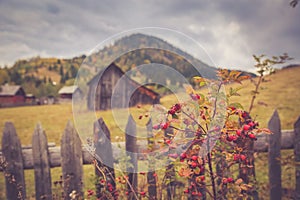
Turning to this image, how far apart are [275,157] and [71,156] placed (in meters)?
2.36

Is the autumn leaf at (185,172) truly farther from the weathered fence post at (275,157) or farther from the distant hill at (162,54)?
the weathered fence post at (275,157)

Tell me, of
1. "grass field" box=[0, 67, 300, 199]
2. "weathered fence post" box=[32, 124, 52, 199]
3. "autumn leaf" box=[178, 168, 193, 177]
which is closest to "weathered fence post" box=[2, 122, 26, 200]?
"weathered fence post" box=[32, 124, 52, 199]

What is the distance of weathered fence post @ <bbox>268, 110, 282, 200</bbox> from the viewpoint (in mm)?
2607

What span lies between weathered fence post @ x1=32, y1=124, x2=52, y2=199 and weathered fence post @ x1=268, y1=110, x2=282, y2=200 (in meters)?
2.55

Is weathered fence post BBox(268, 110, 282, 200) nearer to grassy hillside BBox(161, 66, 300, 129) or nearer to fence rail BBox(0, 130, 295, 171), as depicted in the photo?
fence rail BBox(0, 130, 295, 171)

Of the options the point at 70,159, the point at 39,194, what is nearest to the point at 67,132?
the point at 70,159

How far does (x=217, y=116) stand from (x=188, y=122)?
198mm

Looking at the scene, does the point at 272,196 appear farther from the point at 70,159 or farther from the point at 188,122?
the point at 70,159

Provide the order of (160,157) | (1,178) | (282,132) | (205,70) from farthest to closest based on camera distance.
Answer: (1,178), (282,132), (160,157), (205,70)

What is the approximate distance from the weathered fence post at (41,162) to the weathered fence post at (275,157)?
255cm

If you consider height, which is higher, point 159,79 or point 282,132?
point 159,79

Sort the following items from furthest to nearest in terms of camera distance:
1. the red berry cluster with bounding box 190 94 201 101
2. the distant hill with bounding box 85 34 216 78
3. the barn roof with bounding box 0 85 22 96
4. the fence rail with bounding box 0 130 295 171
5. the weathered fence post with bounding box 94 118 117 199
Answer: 1. the barn roof with bounding box 0 85 22 96
2. the fence rail with bounding box 0 130 295 171
3. the weathered fence post with bounding box 94 118 117 199
4. the distant hill with bounding box 85 34 216 78
5. the red berry cluster with bounding box 190 94 201 101

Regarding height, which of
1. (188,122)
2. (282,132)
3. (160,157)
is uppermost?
(188,122)

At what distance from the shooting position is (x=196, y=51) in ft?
5.76
